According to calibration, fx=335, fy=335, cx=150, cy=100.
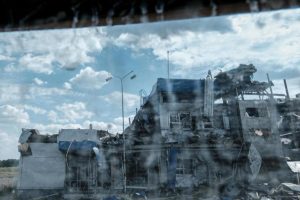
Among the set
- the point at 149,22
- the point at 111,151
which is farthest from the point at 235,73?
the point at 149,22

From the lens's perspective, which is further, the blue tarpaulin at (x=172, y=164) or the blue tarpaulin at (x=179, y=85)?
the blue tarpaulin at (x=179, y=85)

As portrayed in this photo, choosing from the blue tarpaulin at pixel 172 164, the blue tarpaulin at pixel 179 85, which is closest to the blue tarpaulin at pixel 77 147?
the blue tarpaulin at pixel 172 164

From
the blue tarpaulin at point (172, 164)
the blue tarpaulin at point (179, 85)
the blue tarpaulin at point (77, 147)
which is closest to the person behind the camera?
the blue tarpaulin at point (172, 164)

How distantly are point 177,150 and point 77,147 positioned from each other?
943 cm

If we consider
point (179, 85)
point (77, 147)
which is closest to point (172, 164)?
point (179, 85)

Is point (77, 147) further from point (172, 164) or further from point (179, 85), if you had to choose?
point (179, 85)

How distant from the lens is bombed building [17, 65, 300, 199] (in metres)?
30.2

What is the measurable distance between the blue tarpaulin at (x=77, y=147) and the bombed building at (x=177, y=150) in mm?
94

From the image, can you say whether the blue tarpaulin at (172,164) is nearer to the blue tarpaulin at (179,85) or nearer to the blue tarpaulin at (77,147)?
the blue tarpaulin at (179,85)

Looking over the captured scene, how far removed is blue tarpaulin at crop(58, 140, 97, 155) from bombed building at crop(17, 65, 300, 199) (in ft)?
0.31

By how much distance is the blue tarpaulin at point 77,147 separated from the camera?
103 ft

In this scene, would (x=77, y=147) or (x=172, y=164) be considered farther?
(x=77, y=147)

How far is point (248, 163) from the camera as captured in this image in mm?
30953

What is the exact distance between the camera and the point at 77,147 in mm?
31594
